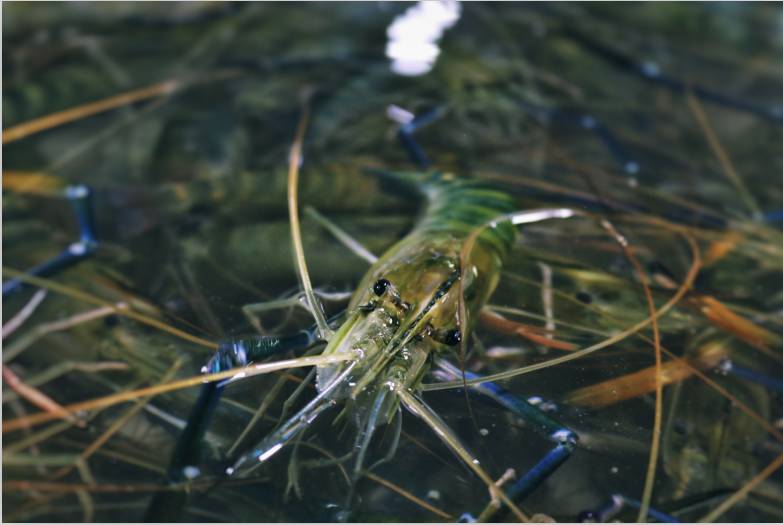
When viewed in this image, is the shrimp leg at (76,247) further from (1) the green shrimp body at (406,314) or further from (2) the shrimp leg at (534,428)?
(2) the shrimp leg at (534,428)

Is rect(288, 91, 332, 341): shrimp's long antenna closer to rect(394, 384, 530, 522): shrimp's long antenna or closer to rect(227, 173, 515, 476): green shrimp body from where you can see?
rect(227, 173, 515, 476): green shrimp body

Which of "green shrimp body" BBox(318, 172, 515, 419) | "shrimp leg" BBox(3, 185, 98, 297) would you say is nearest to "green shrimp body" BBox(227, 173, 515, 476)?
"green shrimp body" BBox(318, 172, 515, 419)

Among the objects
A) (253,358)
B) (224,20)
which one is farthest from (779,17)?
(253,358)

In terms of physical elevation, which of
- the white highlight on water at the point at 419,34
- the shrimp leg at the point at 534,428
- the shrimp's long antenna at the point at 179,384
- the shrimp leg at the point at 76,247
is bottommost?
the shrimp leg at the point at 534,428

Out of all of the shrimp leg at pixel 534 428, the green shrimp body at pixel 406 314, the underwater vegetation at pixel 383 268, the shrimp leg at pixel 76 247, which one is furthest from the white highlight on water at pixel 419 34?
the shrimp leg at pixel 534 428

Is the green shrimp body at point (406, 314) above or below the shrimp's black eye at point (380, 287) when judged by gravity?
below

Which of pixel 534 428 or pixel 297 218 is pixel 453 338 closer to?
pixel 534 428

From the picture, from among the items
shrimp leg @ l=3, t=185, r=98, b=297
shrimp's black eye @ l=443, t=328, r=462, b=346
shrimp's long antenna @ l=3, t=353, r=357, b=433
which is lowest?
shrimp's long antenna @ l=3, t=353, r=357, b=433

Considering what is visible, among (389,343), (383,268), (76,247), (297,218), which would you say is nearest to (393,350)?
(389,343)
